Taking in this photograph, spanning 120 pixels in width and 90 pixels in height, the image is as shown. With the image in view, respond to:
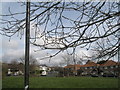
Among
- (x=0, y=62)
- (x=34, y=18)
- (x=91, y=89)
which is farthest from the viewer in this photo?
(x=91, y=89)

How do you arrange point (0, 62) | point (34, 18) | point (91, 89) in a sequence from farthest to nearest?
point (91, 89) < point (34, 18) < point (0, 62)

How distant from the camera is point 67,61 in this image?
590 millimetres

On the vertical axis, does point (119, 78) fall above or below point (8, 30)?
below

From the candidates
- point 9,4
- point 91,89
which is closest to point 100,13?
point 9,4

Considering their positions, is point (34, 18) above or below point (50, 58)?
above

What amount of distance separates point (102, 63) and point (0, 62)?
1.22 feet

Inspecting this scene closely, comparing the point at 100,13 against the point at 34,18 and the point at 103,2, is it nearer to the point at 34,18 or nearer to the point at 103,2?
the point at 103,2

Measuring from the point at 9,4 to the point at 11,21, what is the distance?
64mm

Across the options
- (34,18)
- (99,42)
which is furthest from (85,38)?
(34,18)

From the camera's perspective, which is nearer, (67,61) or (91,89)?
(67,61)

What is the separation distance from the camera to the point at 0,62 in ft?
1.71

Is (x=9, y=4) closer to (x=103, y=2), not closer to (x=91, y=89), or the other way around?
(x=103, y=2)

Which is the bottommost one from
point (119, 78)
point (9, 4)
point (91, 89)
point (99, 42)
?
point (91, 89)

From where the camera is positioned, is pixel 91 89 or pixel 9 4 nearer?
pixel 9 4
